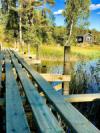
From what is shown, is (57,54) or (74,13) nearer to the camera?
(57,54)

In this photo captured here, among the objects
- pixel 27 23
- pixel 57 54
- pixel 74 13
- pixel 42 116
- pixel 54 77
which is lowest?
pixel 57 54

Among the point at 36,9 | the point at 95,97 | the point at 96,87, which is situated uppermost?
the point at 36,9

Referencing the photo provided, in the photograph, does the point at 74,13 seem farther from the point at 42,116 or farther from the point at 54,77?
the point at 42,116

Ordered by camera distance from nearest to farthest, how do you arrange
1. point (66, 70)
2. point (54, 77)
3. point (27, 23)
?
point (54, 77) < point (66, 70) < point (27, 23)

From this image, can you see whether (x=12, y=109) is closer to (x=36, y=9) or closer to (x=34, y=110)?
(x=34, y=110)

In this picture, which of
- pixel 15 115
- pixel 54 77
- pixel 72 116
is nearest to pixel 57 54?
pixel 54 77

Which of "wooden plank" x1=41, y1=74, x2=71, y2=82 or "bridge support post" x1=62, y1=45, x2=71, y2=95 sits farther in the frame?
"bridge support post" x1=62, y1=45, x2=71, y2=95

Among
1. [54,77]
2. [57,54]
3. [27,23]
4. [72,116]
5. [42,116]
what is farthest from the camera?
[27,23]

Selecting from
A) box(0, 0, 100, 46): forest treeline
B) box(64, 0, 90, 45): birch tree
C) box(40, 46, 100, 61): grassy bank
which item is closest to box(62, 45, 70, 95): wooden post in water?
box(40, 46, 100, 61): grassy bank

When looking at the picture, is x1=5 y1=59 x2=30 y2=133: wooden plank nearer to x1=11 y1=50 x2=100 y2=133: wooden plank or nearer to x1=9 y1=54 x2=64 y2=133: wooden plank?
x1=9 y1=54 x2=64 y2=133: wooden plank

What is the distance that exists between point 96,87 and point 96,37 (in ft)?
329

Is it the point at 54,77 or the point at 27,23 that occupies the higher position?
the point at 27,23

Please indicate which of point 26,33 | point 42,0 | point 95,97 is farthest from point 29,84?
point 42,0

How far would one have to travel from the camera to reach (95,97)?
4.69m
